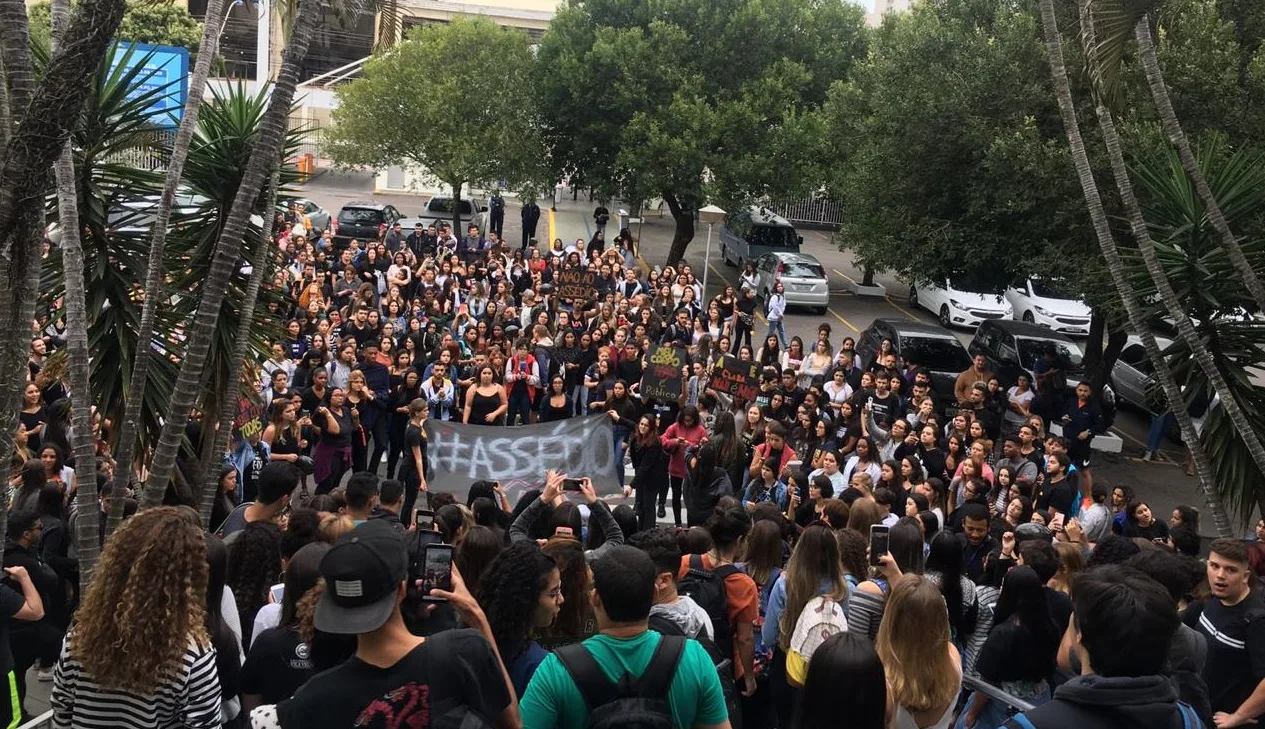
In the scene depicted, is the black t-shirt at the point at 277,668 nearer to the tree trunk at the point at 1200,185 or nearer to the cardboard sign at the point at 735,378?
the tree trunk at the point at 1200,185

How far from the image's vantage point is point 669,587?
5609mm

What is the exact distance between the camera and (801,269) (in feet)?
97.9

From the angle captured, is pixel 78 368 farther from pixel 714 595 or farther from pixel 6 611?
pixel 714 595

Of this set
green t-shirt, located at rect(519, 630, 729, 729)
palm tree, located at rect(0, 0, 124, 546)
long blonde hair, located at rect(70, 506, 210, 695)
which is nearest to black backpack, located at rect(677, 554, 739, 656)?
green t-shirt, located at rect(519, 630, 729, 729)

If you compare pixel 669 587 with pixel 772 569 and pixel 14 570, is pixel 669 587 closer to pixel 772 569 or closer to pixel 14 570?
pixel 772 569

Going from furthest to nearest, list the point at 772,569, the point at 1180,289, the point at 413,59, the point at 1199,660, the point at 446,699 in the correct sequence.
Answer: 1. the point at 413,59
2. the point at 1180,289
3. the point at 772,569
4. the point at 1199,660
5. the point at 446,699

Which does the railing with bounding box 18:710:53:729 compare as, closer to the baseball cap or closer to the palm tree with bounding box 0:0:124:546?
the palm tree with bounding box 0:0:124:546

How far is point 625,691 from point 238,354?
5.75m

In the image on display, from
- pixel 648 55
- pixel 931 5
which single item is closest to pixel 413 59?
pixel 648 55

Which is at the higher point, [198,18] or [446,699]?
[198,18]

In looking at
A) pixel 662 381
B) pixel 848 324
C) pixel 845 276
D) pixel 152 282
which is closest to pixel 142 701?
pixel 152 282

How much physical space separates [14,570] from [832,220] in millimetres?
43678

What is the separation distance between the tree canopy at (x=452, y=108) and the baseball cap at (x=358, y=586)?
2917cm

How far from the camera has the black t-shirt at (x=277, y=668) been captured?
14.9 feet
